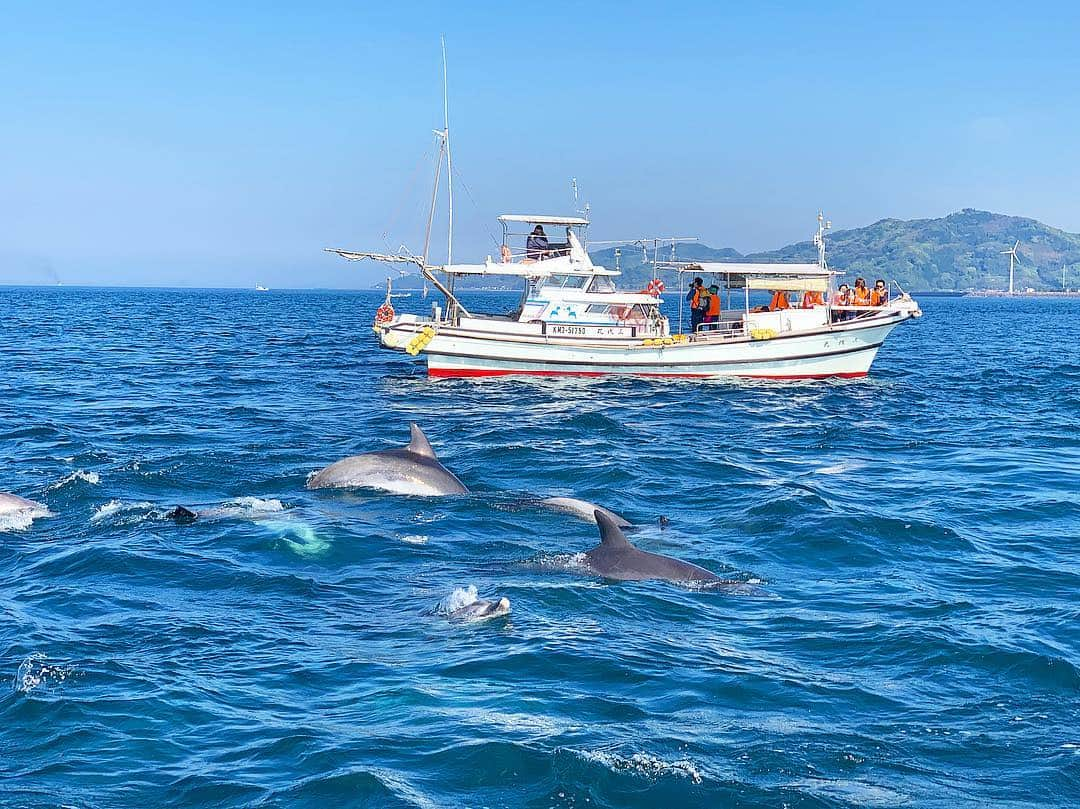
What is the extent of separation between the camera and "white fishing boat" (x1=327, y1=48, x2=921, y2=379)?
39031 millimetres

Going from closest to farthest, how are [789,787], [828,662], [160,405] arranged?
[789,787] → [828,662] → [160,405]

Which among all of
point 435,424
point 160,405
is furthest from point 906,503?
point 160,405

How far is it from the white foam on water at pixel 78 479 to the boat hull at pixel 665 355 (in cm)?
2058

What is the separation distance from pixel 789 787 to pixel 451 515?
31.5ft

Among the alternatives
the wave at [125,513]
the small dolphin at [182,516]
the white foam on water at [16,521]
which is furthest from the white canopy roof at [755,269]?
the white foam on water at [16,521]

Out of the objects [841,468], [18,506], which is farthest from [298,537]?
[841,468]

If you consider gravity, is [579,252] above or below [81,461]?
above

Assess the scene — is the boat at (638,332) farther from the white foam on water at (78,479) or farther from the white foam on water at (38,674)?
the white foam on water at (38,674)

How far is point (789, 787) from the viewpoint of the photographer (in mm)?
8148

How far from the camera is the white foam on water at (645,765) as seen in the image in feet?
27.2

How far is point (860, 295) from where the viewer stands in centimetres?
4078

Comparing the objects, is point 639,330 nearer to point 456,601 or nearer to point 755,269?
point 755,269

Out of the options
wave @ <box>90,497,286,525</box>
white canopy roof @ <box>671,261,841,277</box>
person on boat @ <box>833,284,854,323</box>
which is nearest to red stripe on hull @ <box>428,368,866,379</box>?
person on boat @ <box>833,284,854,323</box>

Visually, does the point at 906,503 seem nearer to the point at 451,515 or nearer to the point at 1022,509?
the point at 1022,509
